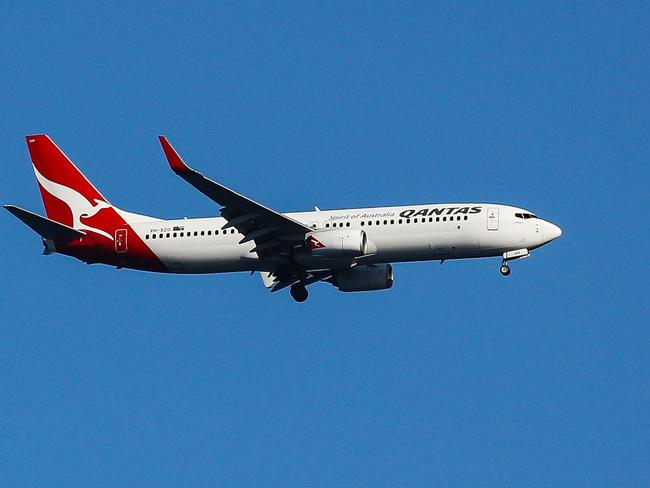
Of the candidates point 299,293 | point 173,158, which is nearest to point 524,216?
point 299,293

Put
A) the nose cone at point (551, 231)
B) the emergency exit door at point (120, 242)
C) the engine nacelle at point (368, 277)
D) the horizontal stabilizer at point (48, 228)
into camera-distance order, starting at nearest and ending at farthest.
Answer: the nose cone at point (551, 231), the horizontal stabilizer at point (48, 228), the engine nacelle at point (368, 277), the emergency exit door at point (120, 242)

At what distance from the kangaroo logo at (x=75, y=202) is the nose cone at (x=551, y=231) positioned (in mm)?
21748

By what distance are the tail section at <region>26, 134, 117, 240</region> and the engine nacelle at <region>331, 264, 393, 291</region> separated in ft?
39.7

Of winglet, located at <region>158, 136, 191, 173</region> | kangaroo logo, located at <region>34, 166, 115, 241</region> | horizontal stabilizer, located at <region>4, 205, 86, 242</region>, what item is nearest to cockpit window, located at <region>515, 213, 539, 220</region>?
winglet, located at <region>158, 136, 191, 173</region>

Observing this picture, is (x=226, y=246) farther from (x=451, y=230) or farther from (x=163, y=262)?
(x=451, y=230)

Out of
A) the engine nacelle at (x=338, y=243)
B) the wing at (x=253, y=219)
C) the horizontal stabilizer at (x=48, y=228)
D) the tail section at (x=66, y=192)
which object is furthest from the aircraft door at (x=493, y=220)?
the horizontal stabilizer at (x=48, y=228)

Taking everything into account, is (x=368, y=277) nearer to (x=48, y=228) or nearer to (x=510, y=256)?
(x=510, y=256)

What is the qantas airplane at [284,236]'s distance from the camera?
62969 millimetres

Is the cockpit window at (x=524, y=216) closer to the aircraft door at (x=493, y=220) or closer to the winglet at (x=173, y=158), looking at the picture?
the aircraft door at (x=493, y=220)

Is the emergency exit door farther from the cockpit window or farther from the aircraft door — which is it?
the cockpit window

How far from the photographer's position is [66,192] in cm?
7025

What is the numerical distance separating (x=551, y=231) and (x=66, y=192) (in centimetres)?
2485

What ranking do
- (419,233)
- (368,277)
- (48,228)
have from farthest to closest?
(368,277), (48,228), (419,233)

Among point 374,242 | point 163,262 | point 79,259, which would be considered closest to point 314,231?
point 374,242
